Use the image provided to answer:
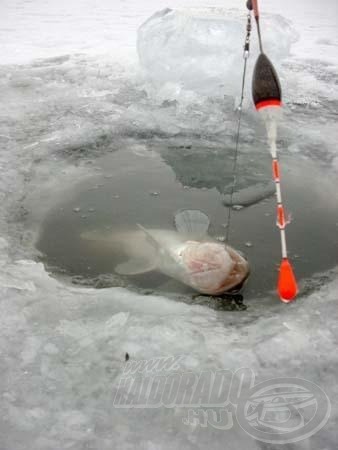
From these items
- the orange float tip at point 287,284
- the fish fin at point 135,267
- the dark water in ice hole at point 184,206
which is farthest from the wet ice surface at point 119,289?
the fish fin at point 135,267

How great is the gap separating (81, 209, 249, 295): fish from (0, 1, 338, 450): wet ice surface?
0.53 feet

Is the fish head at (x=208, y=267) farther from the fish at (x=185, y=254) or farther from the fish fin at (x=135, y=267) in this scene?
the fish fin at (x=135, y=267)

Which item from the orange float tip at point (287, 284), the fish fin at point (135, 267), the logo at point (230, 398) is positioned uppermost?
the orange float tip at point (287, 284)

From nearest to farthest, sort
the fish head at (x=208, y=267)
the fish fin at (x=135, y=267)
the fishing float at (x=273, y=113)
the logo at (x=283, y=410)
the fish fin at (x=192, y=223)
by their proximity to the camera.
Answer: the logo at (x=283, y=410), the fishing float at (x=273, y=113), the fish head at (x=208, y=267), the fish fin at (x=135, y=267), the fish fin at (x=192, y=223)

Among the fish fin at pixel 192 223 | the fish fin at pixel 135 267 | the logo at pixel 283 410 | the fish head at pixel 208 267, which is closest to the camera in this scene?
the logo at pixel 283 410

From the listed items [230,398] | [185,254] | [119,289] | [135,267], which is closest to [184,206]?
[185,254]

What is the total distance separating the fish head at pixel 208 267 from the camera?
260cm

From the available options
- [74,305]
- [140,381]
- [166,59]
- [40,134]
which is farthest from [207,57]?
[140,381]

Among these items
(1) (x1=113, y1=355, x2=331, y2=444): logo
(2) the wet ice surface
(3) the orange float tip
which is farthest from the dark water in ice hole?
(1) (x1=113, y1=355, x2=331, y2=444): logo

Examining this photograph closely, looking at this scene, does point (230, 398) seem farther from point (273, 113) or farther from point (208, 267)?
point (273, 113)

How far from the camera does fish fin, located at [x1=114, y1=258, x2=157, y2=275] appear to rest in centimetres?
276

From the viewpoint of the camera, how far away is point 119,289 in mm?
2543

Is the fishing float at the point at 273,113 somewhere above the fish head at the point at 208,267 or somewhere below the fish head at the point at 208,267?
above

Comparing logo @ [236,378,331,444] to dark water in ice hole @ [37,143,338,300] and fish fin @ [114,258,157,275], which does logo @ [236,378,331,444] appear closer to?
dark water in ice hole @ [37,143,338,300]
